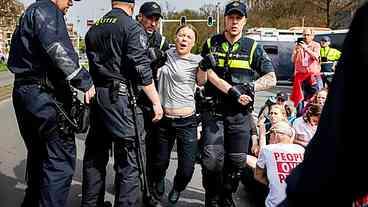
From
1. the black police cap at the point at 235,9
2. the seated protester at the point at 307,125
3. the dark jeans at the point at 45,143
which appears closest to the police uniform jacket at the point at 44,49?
the dark jeans at the point at 45,143

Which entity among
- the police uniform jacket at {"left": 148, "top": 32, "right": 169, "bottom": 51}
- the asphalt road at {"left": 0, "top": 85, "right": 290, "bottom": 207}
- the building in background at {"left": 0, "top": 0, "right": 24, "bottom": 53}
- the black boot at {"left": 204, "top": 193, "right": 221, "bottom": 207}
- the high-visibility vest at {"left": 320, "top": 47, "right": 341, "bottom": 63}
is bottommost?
the asphalt road at {"left": 0, "top": 85, "right": 290, "bottom": 207}

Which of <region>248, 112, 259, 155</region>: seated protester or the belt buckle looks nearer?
the belt buckle

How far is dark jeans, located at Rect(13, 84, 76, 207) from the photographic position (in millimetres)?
4141

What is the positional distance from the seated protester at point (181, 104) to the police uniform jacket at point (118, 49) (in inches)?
29.4

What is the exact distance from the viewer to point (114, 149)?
467cm

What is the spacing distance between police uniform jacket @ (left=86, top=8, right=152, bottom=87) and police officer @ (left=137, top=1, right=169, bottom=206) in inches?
14.6

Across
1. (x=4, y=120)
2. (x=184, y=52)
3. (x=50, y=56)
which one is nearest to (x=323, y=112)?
(x=50, y=56)

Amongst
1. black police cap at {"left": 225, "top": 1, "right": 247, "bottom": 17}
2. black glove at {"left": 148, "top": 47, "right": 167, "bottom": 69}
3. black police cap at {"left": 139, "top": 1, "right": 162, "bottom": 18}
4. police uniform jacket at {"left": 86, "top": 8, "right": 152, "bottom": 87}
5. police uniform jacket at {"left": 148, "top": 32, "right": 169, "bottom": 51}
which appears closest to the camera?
police uniform jacket at {"left": 86, "top": 8, "right": 152, "bottom": 87}

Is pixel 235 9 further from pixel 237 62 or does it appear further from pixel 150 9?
pixel 150 9

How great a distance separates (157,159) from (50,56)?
1693 mm

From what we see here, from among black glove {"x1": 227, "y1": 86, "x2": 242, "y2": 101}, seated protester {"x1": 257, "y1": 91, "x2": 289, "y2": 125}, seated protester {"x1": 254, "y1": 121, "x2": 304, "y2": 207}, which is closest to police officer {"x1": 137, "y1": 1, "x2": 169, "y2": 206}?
black glove {"x1": 227, "y1": 86, "x2": 242, "y2": 101}

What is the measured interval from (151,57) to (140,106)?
0.48 meters

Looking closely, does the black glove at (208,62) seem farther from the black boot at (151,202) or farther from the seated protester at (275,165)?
the black boot at (151,202)

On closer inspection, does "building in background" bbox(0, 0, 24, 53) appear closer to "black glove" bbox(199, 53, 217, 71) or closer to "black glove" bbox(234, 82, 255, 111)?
"black glove" bbox(199, 53, 217, 71)
